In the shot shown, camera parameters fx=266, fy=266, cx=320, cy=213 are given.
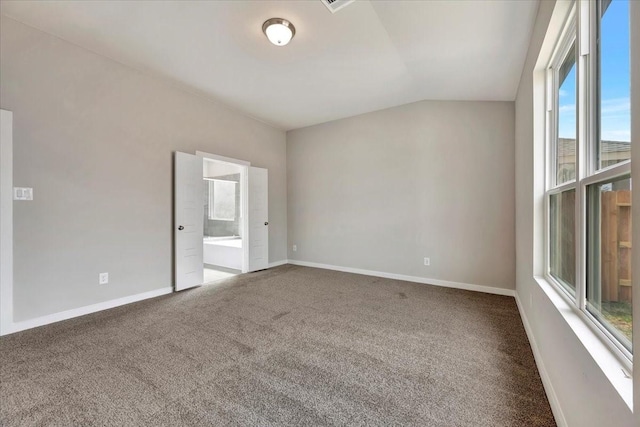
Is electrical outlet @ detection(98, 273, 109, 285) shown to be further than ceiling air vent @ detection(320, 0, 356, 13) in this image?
Yes

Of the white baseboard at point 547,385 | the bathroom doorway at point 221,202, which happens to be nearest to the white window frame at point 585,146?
the white baseboard at point 547,385

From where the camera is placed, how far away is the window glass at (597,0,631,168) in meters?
0.95

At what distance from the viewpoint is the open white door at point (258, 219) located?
197 inches

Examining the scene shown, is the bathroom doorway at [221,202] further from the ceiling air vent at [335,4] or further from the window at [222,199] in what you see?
the ceiling air vent at [335,4]

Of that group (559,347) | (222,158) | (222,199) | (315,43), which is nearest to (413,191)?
(315,43)

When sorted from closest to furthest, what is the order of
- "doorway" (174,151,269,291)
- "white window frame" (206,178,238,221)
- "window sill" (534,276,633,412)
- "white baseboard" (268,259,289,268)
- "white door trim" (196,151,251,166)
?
"window sill" (534,276,633,412)
"doorway" (174,151,269,291)
"white door trim" (196,151,251,166)
"white baseboard" (268,259,289,268)
"white window frame" (206,178,238,221)

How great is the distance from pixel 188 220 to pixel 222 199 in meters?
3.26

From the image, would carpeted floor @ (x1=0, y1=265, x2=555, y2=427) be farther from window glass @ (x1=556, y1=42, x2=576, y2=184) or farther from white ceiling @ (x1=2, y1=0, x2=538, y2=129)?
white ceiling @ (x1=2, y1=0, x2=538, y2=129)

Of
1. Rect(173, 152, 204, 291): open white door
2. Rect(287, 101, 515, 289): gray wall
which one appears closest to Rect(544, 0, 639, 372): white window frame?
Rect(287, 101, 515, 289): gray wall

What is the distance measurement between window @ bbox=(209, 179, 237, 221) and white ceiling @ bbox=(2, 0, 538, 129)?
3.33 meters

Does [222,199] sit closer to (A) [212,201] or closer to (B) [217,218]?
(A) [212,201]

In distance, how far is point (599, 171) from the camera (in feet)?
3.85

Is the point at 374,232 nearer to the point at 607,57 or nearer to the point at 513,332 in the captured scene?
the point at 513,332

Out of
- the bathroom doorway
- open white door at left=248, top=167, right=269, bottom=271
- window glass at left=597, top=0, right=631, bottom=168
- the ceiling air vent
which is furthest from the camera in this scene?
the bathroom doorway
